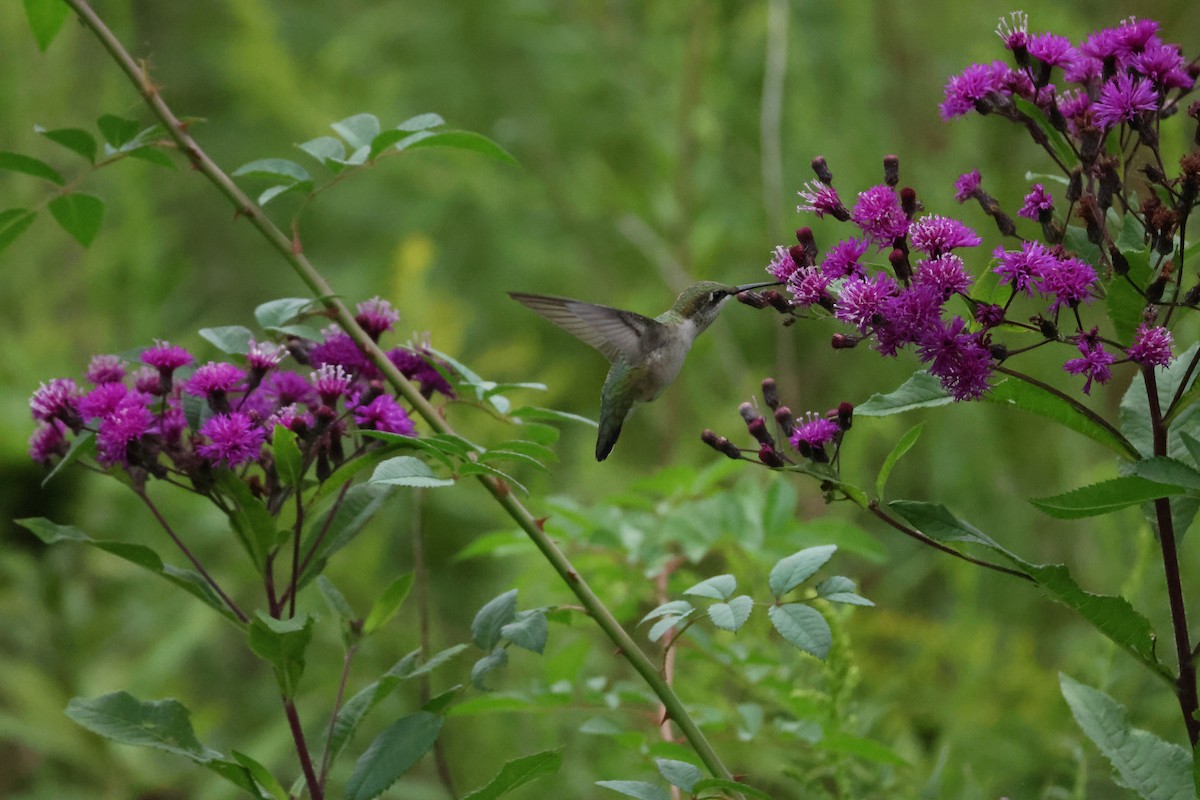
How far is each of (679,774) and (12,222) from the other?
72 centimetres

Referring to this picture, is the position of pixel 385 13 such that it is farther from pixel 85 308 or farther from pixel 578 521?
pixel 578 521

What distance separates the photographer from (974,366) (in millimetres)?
798

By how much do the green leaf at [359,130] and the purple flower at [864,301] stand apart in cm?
46

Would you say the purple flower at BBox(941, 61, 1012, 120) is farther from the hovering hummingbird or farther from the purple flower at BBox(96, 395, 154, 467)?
the purple flower at BBox(96, 395, 154, 467)

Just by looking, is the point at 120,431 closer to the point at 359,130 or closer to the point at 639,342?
the point at 359,130

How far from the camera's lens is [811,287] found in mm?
888

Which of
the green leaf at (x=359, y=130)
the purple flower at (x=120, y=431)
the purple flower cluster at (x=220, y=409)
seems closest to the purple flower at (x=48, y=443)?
the purple flower cluster at (x=220, y=409)

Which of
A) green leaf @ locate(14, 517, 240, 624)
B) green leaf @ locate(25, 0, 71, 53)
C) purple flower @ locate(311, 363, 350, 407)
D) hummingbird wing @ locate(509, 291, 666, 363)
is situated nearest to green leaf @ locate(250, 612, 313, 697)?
green leaf @ locate(14, 517, 240, 624)

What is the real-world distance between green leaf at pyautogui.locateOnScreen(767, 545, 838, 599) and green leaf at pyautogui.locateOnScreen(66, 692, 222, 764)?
46 centimetres

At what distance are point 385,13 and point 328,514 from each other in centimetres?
331

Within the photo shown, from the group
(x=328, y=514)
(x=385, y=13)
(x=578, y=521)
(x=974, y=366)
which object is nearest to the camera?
(x=974, y=366)

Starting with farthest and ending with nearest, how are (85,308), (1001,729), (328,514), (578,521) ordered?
(85,308) < (1001,729) < (578,521) < (328,514)

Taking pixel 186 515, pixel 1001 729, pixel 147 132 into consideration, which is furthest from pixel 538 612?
pixel 186 515

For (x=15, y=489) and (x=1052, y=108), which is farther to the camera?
(x=15, y=489)
